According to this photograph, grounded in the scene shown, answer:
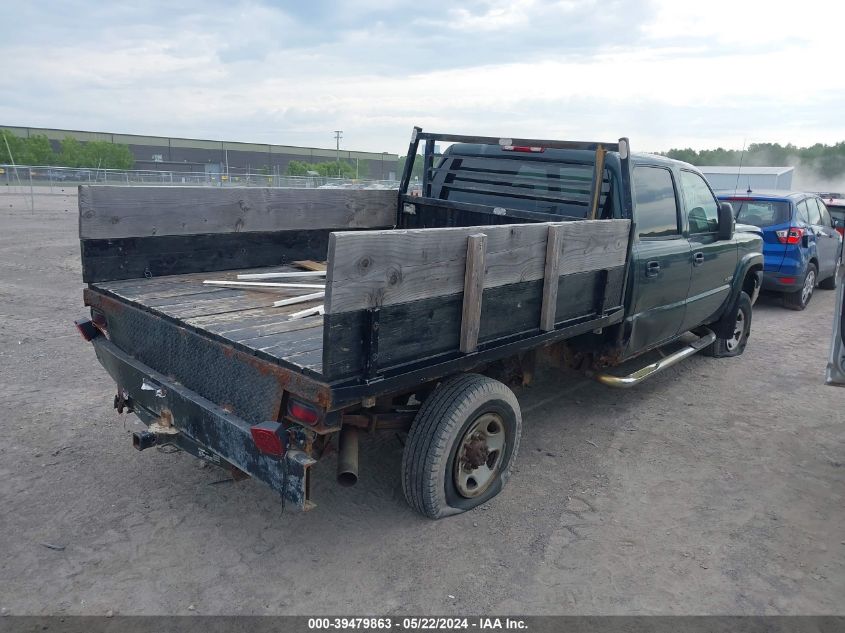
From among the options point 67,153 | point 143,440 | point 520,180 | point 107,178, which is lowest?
point 143,440

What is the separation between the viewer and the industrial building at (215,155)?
54.1 metres

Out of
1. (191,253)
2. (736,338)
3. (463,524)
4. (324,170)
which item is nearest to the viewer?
(463,524)

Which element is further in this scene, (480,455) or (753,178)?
(753,178)

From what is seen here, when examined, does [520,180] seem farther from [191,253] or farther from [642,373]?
[191,253]

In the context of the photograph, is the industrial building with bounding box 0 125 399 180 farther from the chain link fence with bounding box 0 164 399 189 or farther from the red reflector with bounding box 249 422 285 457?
the red reflector with bounding box 249 422 285 457

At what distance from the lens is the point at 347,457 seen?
127 inches

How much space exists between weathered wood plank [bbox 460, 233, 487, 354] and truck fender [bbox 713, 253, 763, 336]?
4.19 m

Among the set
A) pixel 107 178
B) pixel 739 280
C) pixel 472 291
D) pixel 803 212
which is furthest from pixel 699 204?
pixel 107 178

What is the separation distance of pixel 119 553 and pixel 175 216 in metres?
2.21

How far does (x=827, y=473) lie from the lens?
4488 mm

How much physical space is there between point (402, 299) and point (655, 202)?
2.89 meters

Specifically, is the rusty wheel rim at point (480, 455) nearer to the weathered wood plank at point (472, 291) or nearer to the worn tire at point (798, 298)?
the weathered wood plank at point (472, 291)

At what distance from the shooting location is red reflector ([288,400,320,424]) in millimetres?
2875

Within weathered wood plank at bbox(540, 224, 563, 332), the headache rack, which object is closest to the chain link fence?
the headache rack
